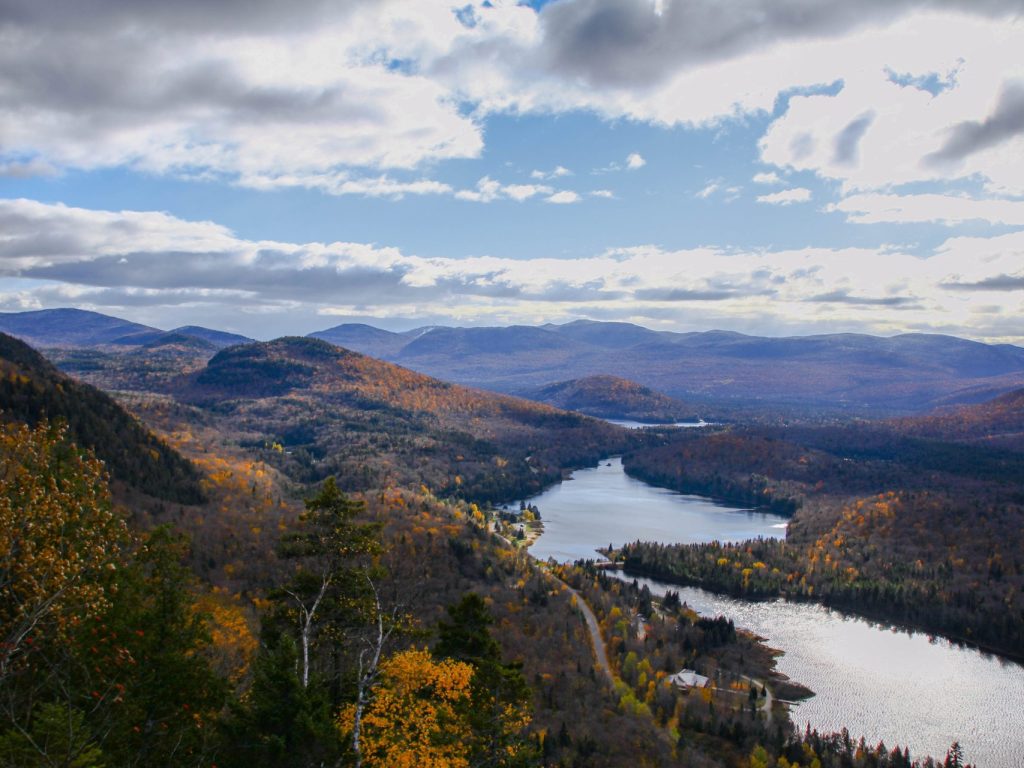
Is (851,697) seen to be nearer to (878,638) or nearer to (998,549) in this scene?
(878,638)

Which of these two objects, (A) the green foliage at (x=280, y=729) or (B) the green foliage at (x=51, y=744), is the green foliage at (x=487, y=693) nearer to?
(A) the green foliage at (x=280, y=729)

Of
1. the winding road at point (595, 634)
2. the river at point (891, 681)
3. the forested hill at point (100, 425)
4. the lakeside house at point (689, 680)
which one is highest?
the forested hill at point (100, 425)

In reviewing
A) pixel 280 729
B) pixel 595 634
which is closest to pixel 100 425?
pixel 595 634

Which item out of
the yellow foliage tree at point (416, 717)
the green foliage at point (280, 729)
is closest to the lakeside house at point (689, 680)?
the yellow foliage tree at point (416, 717)

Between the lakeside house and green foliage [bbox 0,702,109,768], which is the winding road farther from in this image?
green foliage [bbox 0,702,109,768]

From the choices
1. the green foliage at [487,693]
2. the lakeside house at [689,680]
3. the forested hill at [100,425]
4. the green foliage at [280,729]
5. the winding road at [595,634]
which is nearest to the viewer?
the green foliage at [280,729]

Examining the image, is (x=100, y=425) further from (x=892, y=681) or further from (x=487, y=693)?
(x=892, y=681)

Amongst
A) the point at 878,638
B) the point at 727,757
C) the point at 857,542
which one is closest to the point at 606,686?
the point at 727,757
